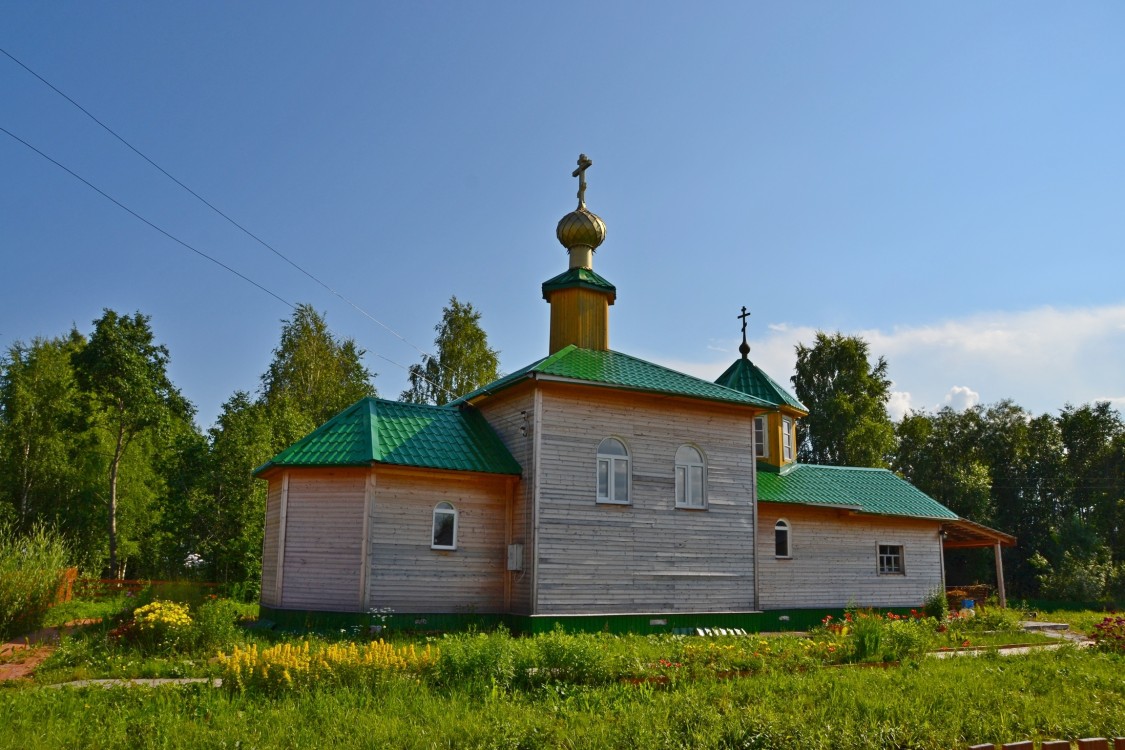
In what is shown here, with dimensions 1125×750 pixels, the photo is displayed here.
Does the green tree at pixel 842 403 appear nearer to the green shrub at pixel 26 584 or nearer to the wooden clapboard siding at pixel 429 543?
the wooden clapboard siding at pixel 429 543

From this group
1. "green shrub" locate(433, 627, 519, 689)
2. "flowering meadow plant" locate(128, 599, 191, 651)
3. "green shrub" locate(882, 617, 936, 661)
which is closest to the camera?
"green shrub" locate(433, 627, 519, 689)

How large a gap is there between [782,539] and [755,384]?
4585 millimetres

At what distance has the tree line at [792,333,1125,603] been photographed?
35.0m

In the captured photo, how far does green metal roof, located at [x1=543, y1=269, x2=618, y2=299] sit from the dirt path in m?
11.2

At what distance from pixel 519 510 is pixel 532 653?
6.01 meters

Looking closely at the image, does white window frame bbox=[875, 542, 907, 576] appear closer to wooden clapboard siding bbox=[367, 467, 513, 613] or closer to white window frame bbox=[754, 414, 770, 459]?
white window frame bbox=[754, 414, 770, 459]

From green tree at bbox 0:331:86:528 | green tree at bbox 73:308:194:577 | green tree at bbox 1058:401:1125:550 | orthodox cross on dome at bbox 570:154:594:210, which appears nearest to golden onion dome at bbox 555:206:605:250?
orthodox cross on dome at bbox 570:154:594:210

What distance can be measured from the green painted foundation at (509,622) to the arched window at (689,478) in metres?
2.18

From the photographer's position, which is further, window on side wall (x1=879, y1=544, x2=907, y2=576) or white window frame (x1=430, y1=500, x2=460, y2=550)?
window on side wall (x1=879, y1=544, x2=907, y2=576)

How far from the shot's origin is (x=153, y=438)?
31.8 metres

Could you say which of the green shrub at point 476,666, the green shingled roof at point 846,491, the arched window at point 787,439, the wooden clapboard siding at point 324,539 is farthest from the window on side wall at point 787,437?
the green shrub at point 476,666

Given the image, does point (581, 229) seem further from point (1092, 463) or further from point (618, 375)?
point (1092, 463)

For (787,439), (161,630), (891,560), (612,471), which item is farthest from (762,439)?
(161,630)

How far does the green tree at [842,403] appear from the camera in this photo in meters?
35.3
